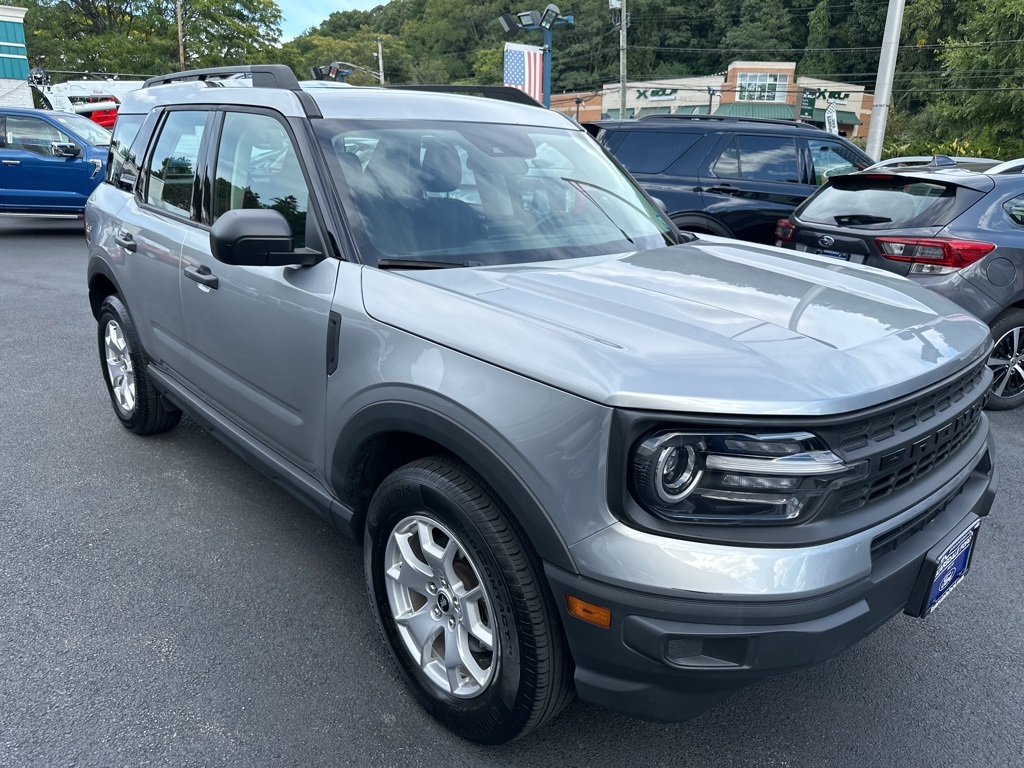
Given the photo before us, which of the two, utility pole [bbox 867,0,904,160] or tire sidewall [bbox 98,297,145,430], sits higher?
utility pole [bbox 867,0,904,160]

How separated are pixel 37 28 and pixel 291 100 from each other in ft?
185

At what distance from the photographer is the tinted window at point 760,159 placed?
8.02 metres

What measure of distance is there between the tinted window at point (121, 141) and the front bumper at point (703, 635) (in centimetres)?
367

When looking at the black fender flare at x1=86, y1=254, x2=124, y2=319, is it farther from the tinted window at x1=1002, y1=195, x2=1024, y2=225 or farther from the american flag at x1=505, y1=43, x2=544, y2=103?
the american flag at x1=505, y1=43, x2=544, y2=103

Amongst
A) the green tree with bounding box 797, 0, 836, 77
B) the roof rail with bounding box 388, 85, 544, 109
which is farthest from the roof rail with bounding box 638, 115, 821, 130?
the green tree with bounding box 797, 0, 836, 77

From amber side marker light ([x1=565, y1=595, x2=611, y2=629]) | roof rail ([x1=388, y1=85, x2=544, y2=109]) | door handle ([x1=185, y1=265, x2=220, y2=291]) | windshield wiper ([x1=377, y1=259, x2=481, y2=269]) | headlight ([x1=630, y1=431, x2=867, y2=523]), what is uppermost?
roof rail ([x1=388, y1=85, x2=544, y2=109])

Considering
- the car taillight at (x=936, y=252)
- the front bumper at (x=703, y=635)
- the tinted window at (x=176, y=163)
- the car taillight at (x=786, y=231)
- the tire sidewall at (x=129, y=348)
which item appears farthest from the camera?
the car taillight at (x=786, y=231)

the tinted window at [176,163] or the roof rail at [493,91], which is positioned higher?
the roof rail at [493,91]

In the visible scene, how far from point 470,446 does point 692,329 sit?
65 cm

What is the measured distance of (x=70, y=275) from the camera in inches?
375

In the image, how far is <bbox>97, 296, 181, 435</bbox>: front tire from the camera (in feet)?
13.4

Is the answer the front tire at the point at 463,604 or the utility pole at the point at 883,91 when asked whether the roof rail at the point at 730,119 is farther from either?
the front tire at the point at 463,604

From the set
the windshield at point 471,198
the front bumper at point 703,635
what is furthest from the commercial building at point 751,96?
the front bumper at point 703,635

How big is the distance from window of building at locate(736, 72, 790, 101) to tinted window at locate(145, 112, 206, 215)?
74052mm
